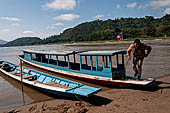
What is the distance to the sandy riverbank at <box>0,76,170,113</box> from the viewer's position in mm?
5812

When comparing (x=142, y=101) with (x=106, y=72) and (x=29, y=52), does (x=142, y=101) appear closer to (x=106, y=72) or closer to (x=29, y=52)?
(x=106, y=72)

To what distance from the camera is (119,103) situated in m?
6.40

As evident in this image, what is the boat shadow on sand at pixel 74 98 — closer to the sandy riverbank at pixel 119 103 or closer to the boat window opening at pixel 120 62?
the sandy riverbank at pixel 119 103

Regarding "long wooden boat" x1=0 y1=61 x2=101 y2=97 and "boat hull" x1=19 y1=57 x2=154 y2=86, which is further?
"boat hull" x1=19 y1=57 x2=154 y2=86

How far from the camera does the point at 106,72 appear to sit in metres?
8.92

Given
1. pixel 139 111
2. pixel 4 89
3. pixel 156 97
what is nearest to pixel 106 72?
pixel 156 97

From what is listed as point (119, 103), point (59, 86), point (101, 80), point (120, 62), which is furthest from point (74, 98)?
point (120, 62)

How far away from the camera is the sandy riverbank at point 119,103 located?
19.1ft

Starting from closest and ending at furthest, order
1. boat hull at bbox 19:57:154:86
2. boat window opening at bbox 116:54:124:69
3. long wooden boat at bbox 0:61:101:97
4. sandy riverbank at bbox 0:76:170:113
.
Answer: sandy riverbank at bbox 0:76:170:113 < long wooden boat at bbox 0:61:101:97 < boat hull at bbox 19:57:154:86 < boat window opening at bbox 116:54:124:69

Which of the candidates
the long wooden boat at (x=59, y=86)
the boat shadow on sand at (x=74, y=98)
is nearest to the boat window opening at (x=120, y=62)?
the boat shadow on sand at (x=74, y=98)

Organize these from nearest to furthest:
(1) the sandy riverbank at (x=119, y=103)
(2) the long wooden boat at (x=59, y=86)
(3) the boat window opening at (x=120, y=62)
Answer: (1) the sandy riverbank at (x=119, y=103) < (2) the long wooden boat at (x=59, y=86) < (3) the boat window opening at (x=120, y=62)

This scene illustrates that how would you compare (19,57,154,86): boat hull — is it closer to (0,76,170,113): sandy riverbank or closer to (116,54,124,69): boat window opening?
(0,76,170,113): sandy riverbank

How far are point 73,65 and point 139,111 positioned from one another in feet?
26.4

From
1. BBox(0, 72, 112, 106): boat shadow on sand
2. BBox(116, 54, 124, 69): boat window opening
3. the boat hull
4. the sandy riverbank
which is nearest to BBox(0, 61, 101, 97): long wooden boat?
BBox(0, 72, 112, 106): boat shadow on sand
